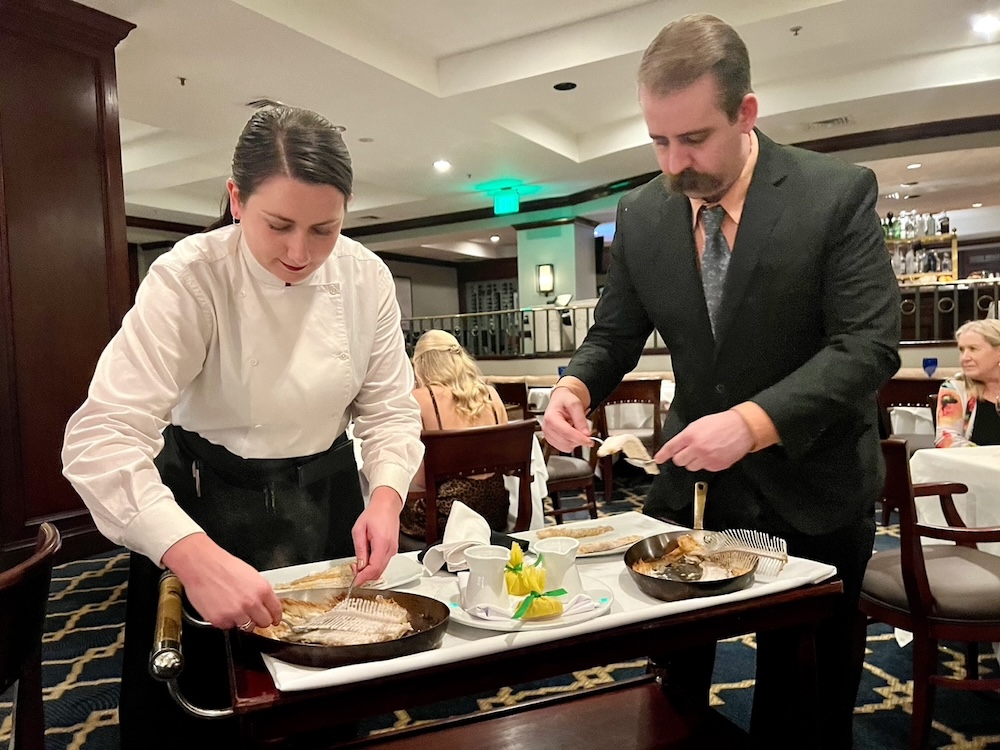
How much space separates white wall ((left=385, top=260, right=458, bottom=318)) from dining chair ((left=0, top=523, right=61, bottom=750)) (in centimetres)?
1355

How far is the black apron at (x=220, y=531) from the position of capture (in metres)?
1.19

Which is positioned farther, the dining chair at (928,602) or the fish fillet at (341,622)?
the dining chair at (928,602)

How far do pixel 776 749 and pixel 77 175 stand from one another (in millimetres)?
4154

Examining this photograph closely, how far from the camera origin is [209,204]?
9852 millimetres

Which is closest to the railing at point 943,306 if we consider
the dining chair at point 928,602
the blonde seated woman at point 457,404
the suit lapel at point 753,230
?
the blonde seated woman at point 457,404

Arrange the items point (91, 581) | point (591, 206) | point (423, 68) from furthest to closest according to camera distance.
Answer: point (591, 206) < point (423, 68) < point (91, 581)

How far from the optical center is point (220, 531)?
1330mm

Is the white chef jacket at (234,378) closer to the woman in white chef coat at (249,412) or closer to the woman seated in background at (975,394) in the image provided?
the woman in white chef coat at (249,412)

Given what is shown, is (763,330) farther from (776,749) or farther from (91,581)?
(91,581)

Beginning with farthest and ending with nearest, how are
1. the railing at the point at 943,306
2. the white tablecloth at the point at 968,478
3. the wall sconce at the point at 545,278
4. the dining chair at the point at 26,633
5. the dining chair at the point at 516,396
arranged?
the wall sconce at the point at 545,278, the railing at the point at 943,306, the dining chair at the point at 516,396, the white tablecloth at the point at 968,478, the dining chair at the point at 26,633

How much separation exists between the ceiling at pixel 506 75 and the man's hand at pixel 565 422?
147 inches

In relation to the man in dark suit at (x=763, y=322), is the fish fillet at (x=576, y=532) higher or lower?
lower

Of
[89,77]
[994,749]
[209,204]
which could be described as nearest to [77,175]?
[89,77]

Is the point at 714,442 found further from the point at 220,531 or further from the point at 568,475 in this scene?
the point at 568,475
